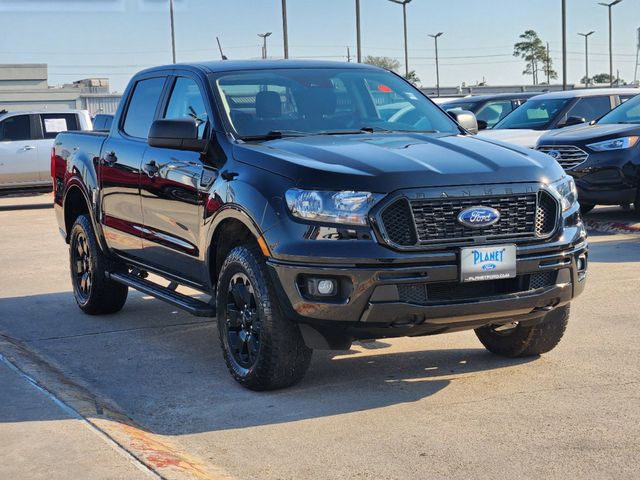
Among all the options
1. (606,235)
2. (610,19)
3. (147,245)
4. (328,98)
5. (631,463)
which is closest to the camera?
(631,463)

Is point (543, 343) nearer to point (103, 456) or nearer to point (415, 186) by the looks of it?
point (415, 186)

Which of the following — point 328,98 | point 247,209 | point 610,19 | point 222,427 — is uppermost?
point 610,19

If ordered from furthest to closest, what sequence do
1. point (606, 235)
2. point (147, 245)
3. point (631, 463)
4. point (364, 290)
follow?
point (606, 235) → point (147, 245) → point (364, 290) → point (631, 463)

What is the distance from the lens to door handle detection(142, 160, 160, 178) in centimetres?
698

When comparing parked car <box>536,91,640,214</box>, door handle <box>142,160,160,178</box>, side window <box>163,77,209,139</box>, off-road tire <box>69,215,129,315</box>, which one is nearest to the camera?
side window <box>163,77,209,139</box>

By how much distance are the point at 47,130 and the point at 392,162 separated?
54.6 ft

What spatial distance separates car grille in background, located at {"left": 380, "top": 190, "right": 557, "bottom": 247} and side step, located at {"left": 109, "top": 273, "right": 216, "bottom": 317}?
151cm

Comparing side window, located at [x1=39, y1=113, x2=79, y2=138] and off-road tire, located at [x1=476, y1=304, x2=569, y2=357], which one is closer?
off-road tire, located at [x1=476, y1=304, x2=569, y2=357]

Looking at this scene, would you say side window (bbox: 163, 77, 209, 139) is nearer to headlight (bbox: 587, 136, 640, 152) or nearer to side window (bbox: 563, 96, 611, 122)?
headlight (bbox: 587, 136, 640, 152)

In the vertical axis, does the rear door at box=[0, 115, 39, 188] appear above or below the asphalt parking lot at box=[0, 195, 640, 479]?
above

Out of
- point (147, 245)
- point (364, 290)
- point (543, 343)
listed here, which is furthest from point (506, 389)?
point (147, 245)

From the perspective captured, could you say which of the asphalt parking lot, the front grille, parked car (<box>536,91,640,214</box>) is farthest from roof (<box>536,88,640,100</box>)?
the asphalt parking lot

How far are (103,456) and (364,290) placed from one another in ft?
4.91

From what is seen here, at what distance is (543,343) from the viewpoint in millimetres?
6324
